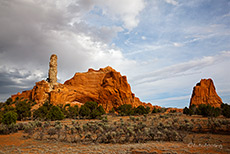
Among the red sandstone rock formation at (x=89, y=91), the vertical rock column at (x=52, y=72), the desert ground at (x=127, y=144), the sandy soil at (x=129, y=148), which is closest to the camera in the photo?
the sandy soil at (x=129, y=148)

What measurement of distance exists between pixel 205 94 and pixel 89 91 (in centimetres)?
4533

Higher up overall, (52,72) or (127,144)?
(52,72)

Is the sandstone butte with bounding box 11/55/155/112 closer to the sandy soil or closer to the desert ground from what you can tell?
the desert ground

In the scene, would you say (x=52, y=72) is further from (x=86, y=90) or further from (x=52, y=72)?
(x=86, y=90)

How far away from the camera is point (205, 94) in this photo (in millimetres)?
57406

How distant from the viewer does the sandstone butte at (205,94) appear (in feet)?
184

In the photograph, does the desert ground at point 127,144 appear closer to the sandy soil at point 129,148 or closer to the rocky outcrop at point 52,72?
the sandy soil at point 129,148

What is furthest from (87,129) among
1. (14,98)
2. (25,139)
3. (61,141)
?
(14,98)

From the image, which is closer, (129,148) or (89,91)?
(129,148)

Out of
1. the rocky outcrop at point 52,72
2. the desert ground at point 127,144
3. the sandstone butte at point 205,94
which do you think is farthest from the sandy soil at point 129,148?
the sandstone butte at point 205,94

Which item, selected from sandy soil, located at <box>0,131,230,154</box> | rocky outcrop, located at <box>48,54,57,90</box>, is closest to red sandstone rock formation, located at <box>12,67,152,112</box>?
rocky outcrop, located at <box>48,54,57,90</box>

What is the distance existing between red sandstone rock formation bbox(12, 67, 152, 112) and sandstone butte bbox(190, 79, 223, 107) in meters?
27.1

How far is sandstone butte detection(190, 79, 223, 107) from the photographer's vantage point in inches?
2211

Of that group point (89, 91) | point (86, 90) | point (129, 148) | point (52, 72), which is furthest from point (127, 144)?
point (52, 72)
